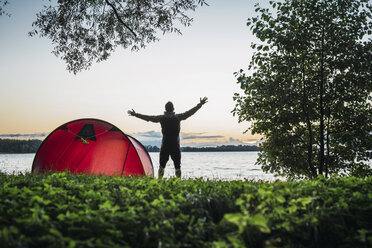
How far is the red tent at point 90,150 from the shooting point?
33.2 feet

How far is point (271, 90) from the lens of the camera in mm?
9164

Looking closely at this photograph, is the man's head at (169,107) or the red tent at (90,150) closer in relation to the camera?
the man's head at (169,107)

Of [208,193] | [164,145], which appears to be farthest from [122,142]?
[208,193]

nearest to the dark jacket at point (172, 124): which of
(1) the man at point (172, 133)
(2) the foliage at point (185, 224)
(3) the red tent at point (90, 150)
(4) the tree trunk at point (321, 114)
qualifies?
(1) the man at point (172, 133)

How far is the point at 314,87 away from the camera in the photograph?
962 centimetres

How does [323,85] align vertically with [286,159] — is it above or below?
above

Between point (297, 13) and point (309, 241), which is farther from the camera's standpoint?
point (297, 13)

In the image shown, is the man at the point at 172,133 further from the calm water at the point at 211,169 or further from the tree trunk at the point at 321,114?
the tree trunk at the point at 321,114

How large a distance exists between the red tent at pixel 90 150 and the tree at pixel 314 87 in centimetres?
450

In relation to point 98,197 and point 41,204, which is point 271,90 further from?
point 41,204

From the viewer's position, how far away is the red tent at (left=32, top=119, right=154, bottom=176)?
10133 mm

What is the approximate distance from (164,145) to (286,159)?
4733 mm

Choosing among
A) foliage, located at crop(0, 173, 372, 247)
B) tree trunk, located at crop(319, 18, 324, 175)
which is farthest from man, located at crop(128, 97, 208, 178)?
foliage, located at crop(0, 173, 372, 247)

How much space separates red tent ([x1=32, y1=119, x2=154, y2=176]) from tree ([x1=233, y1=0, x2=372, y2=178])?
450 centimetres
